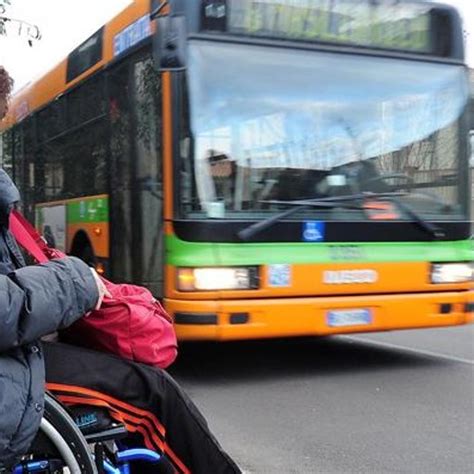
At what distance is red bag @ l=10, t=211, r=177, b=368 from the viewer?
2.51 m

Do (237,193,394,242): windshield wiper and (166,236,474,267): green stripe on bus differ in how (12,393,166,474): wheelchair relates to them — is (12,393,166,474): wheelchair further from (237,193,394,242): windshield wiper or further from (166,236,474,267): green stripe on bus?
(237,193,394,242): windshield wiper

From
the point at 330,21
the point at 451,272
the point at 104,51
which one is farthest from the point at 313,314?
the point at 104,51

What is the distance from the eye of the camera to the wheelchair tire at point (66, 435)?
7.60 ft

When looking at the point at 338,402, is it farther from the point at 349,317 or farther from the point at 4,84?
the point at 4,84

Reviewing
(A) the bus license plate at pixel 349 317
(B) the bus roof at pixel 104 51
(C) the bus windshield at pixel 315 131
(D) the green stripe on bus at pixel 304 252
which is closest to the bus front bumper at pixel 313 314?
(A) the bus license plate at pixel 349 317

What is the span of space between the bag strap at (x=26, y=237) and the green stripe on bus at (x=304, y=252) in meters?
3.08

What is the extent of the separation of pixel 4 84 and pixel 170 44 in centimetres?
325

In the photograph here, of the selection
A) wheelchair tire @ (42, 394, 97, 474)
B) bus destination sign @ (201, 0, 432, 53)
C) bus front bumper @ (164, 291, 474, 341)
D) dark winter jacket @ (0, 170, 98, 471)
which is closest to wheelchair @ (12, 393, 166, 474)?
wheelchair tire @ (42, 394, 97, 474)

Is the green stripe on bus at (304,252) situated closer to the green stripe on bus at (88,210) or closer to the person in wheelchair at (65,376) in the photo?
the green stripe on bus at (88,210)

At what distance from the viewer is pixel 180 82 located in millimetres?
5699

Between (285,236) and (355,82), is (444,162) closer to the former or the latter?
(355,82)

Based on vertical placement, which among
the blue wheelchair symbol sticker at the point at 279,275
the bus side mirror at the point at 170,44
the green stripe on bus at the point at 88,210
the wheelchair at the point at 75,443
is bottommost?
the wheelchair at the point at 75,443

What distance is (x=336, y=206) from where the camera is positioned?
605 cm

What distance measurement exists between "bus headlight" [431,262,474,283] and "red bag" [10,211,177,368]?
163 inches
